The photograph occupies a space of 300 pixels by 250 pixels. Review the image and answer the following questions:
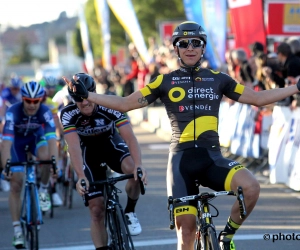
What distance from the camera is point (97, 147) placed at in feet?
29.0

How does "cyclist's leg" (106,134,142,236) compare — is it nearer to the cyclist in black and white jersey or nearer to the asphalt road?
the cyclist in black and white jersey

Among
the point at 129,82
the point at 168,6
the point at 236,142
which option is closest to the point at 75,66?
the point at 168,6

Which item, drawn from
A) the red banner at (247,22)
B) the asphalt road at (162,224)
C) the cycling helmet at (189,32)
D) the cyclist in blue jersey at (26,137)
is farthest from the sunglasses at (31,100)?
the red banner at (247,22)

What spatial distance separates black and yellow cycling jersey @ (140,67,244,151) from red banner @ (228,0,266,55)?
11329 millimetres

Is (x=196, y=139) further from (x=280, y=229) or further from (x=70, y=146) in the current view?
(x=280, y=229)

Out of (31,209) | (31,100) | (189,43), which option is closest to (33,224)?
(31,209)

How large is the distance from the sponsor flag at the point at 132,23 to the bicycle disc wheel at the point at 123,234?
22839mm

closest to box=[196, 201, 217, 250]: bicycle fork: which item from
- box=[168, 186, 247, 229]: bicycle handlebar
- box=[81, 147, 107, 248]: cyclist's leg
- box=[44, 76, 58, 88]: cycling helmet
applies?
box=[168, 186, 247, 229]: bicycle handlebar

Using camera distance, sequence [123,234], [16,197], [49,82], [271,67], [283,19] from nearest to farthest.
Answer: [123,234], [16,197], [271,67], [49,82], [283,19]

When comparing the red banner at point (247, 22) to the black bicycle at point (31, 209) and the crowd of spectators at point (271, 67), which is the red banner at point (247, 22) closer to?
the crowd of spectators at point (271, 67)

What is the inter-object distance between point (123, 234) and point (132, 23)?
79.7 feet

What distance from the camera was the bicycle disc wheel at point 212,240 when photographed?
6.55 m

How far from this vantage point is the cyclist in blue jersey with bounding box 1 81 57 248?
10.2 m

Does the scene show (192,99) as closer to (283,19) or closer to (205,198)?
(205,198)
